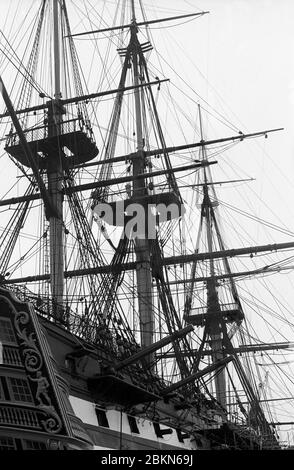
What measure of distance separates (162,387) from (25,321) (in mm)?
10361

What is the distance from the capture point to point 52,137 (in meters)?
27.0

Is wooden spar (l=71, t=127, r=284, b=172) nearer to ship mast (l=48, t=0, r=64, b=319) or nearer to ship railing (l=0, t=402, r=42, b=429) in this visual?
ship mast (l=48, t=0, r=64, b=319)

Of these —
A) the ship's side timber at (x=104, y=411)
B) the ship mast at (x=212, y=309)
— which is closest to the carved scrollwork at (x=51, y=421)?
the ship's side timber at (x=104, y=411)

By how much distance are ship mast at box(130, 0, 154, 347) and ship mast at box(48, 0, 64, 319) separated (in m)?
3.15

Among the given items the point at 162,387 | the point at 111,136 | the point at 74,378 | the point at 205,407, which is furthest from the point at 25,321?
the point at 111,136

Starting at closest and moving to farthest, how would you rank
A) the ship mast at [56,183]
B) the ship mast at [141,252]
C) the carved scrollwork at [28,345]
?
the carved scrollwork at [28,345] < the ship mast at [56,183] < the ship mast at [141,252]

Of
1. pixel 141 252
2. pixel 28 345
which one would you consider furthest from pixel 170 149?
pixel 28 345

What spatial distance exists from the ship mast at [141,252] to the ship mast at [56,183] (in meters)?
3.15

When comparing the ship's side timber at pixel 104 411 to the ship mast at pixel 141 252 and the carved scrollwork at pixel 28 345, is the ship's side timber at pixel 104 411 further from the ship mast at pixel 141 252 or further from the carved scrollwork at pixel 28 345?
the ship mast at pixel 141 252

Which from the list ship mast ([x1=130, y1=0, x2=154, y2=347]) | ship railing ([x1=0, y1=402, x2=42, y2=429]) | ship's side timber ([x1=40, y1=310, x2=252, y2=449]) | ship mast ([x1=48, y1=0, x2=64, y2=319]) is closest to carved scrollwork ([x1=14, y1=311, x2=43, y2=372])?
ship railing ([x1=0, y1=402, x2=42, y2=429])

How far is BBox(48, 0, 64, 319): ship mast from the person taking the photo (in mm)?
24188

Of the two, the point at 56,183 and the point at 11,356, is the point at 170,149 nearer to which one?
the point at 56,183

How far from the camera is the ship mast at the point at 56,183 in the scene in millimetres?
24188

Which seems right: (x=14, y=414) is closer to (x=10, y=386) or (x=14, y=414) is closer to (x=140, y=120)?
(x=10, y=386)
